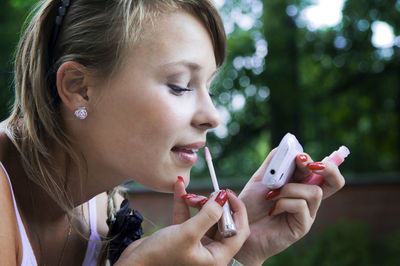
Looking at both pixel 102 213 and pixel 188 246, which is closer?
pixel 188 246

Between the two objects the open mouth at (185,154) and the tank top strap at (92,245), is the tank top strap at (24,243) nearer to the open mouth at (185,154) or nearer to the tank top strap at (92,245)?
the tank top strap at (92,245)

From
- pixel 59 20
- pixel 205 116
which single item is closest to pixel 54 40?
pixel 59 20

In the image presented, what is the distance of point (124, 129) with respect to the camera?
1483mm

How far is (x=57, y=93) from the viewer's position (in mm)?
1604

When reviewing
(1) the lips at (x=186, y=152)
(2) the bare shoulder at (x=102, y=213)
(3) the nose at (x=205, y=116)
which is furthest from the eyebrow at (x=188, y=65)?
(2) the bare shoulder at (x=102, y=213)

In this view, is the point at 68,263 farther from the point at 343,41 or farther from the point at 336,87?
the point at 336,87

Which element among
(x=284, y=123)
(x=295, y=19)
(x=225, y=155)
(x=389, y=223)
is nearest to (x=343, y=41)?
(x=295, y=19)

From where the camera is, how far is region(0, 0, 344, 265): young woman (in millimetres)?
1438

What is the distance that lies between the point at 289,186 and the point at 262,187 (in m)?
0.23

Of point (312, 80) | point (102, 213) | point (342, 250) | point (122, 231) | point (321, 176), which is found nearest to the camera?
point (321, 176)

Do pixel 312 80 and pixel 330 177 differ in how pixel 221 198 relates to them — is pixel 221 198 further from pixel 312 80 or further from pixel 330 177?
pixel 312 80

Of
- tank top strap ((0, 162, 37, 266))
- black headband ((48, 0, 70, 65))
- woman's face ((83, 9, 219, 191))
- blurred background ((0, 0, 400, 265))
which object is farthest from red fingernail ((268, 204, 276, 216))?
blurred background ((0, 0, 400, 265))

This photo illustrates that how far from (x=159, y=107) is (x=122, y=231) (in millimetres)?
695

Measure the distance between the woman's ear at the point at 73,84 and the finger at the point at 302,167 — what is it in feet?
2.58
